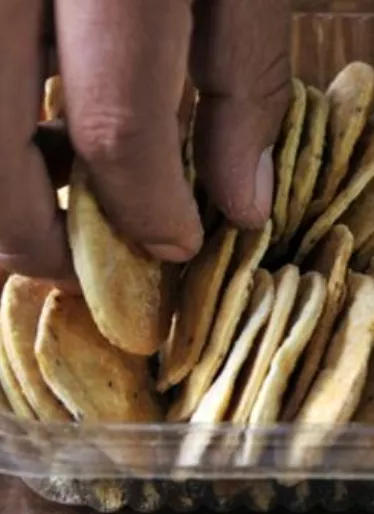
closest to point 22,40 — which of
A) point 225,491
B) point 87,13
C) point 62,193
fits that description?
point 87,13

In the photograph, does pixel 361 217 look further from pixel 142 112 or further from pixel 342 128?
pixel 142 112

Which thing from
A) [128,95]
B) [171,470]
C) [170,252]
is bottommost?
[171,470]

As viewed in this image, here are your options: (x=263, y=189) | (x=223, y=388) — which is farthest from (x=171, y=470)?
(x=263, y=189)

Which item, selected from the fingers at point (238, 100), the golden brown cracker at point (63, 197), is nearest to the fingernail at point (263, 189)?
the fingers at point (238, 100)

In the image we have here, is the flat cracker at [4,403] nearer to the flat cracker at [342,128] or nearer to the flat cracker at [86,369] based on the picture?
the flat cracker at [86,369]

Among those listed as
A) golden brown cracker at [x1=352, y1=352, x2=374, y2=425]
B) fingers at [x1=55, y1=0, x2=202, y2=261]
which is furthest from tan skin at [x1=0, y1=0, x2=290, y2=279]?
golden brown cracker at [x1=352, y1=352, x2=374, y2=425]

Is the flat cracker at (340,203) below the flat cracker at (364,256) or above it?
above
